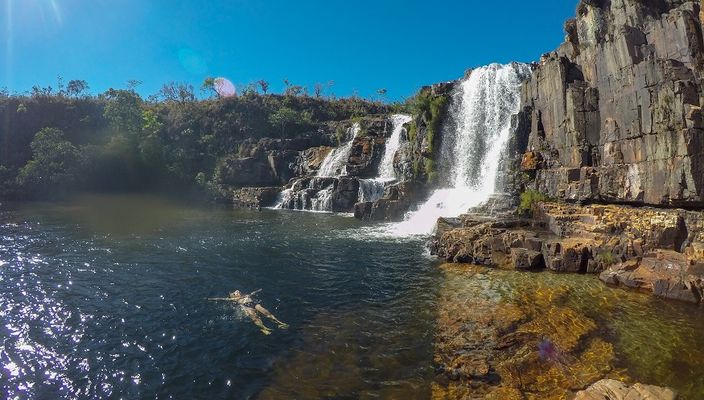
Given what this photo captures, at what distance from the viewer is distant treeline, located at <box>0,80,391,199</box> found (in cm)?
5875

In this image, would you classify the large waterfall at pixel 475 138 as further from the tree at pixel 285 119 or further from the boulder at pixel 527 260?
the tree at pixel 285 119

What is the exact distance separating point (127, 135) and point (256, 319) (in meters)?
61.8

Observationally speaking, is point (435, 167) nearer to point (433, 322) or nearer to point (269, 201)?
point (269, 201)

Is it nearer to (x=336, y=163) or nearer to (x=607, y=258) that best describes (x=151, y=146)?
(x=336, y=163)

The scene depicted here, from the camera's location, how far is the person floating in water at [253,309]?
14234 millimetres

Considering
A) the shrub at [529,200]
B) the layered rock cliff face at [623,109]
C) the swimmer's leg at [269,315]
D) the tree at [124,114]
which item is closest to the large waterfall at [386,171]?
the layered rock cliff face at [623,109]

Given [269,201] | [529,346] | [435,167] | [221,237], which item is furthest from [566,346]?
[269,201]

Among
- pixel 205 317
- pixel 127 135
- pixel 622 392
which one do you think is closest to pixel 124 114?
pixel 127 135

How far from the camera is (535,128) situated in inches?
1364

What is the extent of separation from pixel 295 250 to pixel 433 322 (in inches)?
548

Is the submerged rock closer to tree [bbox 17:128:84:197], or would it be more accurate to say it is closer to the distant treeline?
the distant treeline

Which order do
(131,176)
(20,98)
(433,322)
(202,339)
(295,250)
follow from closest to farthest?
(202,339) < (433,322) < (295,250) < (131,176) < (20,98)

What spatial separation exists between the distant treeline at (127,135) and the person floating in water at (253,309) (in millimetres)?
47238

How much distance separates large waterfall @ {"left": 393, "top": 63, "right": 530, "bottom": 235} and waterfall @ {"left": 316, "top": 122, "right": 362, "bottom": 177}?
14.8 metres
